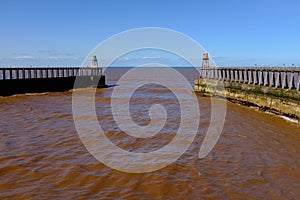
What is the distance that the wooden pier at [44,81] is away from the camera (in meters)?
32.8

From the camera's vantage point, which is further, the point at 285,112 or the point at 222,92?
the point at 222,92

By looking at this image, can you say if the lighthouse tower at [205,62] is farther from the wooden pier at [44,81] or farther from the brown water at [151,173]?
the brown water at [151,173]

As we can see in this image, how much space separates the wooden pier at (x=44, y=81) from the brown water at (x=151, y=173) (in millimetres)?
17792

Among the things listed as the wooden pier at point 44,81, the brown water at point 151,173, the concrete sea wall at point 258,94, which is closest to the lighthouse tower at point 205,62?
the concrete sea wall at point 258,94

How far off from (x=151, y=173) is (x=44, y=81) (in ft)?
106

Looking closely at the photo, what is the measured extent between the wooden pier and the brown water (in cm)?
1779

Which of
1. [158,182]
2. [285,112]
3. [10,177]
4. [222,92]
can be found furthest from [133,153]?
[222,92]

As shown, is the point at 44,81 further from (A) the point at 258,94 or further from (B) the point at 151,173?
(B) the point at 151,173

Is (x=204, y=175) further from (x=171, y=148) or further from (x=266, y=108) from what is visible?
(x=266, y=108)

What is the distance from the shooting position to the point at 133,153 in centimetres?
1192

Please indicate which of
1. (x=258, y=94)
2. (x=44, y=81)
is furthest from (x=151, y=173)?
(x=44, y=81)

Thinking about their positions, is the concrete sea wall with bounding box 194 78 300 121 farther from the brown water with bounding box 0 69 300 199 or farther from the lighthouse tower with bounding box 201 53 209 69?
the brown water with bounding box 0 69 300 199

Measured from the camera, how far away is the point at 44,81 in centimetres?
3850

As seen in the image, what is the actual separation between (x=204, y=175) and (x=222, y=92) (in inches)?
1074
